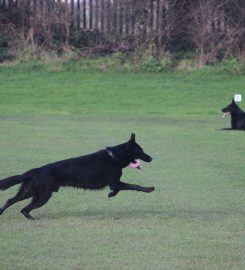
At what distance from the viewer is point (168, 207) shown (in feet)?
33.2

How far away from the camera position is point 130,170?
13.5 m

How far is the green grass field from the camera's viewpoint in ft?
25.2

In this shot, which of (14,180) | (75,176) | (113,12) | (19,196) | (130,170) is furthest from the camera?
(113,12)

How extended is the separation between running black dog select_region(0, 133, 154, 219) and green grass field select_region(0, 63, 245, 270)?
0.22 meters

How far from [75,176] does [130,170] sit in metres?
3.94

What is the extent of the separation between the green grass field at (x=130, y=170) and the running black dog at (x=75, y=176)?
22cm

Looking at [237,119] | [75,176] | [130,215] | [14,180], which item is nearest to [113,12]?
[237,119]

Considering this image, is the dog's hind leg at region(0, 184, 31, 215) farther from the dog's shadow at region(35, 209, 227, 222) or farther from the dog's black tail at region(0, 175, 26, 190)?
the dog's shadow at region(35, 209, 227, 222)

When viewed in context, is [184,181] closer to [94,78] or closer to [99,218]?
[99,218]

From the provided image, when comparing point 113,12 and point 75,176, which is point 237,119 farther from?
point 75,176

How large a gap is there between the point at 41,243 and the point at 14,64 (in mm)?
19226

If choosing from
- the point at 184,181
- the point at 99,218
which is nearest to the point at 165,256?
the point at 99,218

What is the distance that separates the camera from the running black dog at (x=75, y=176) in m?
9.43

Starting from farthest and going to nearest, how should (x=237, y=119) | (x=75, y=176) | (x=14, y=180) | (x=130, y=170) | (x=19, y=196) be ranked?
(x=237, y=119), (x=130, y=170), (x=75, y=176), (x=19, y=196), (x=14, y=180)
